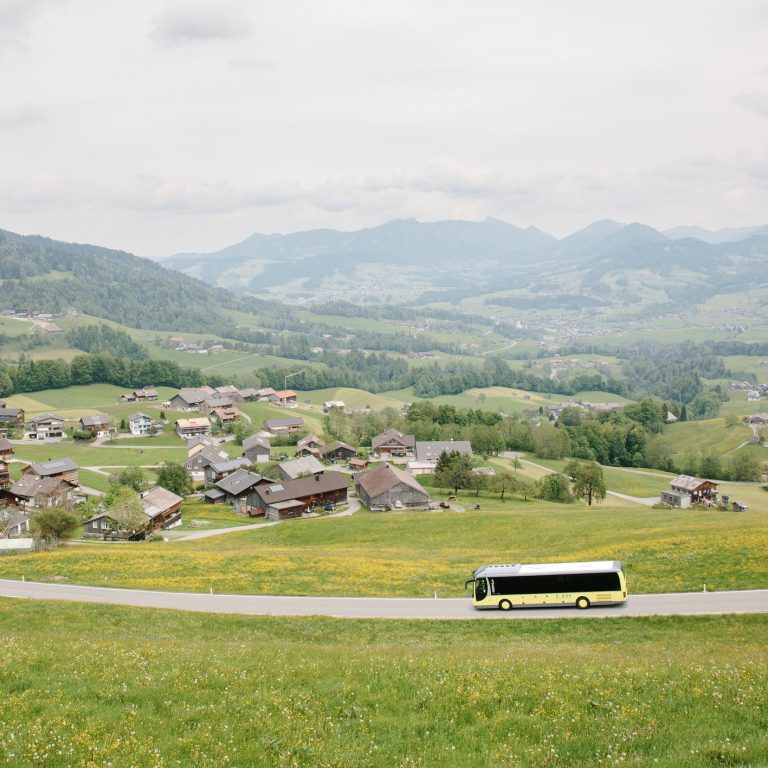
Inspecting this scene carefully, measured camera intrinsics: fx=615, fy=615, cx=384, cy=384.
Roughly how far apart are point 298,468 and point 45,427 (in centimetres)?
7889

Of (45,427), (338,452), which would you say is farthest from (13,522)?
(45,427)

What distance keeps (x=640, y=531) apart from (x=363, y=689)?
42.1m

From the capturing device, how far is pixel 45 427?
508 ft

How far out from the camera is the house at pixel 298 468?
377ft

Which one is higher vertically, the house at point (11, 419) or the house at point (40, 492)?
the house at point (11, 419)

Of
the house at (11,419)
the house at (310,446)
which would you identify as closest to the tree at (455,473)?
the house at (310,446)

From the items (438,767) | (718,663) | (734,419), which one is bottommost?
(734,419)

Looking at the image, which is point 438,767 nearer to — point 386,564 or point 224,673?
point 224,673

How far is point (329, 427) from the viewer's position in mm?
162875

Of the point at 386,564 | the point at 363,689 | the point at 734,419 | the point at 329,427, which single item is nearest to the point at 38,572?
the point at 386,564

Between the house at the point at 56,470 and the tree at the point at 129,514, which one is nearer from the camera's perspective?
the tree at the point at 129,514

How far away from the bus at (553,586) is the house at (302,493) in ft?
215

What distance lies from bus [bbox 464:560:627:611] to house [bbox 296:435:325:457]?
112560 millimetres

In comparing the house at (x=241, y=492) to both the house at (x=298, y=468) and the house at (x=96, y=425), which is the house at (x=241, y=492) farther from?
the house at (x=96, y=425)
